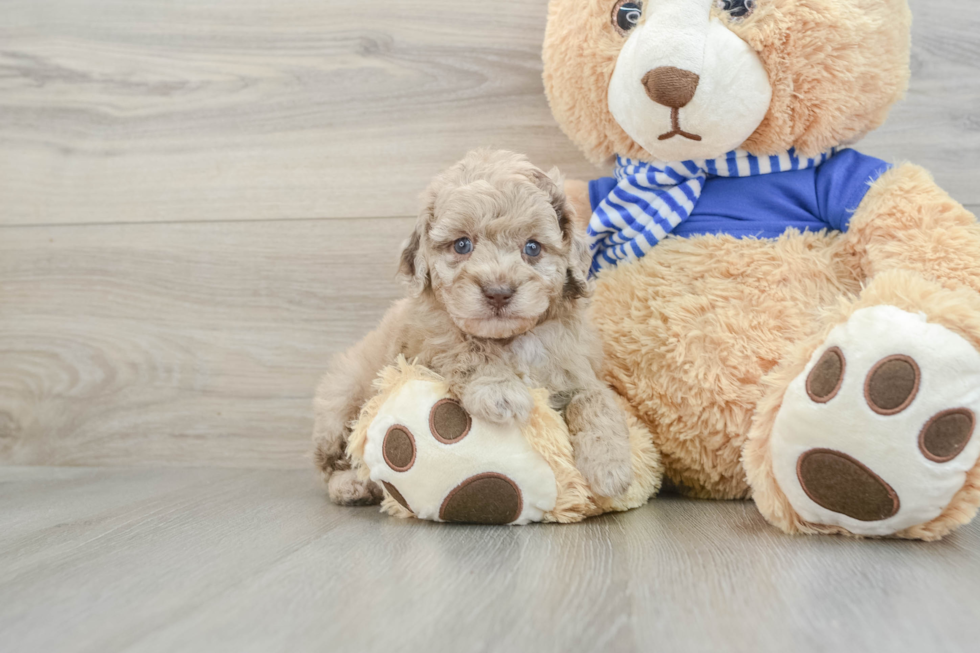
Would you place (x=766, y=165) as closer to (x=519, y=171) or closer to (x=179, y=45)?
(x=519, y=171)

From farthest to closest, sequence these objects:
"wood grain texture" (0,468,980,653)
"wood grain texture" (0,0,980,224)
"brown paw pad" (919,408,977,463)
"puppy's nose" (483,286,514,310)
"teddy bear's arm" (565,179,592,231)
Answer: "wood grain texture" (0,0,980,224) < "teddy bear's arm" (565,179,592,231) < "puppy's nose" (483,286,514,310) < "brown paw pad" (919,408,977,463) < "wood grain texture" (0,468,980,653)

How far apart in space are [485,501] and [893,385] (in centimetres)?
56

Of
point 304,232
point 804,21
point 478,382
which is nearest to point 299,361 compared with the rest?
point 304,232

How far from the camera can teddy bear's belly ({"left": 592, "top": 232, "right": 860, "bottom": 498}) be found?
1.18m

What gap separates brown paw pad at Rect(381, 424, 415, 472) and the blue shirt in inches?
24.3

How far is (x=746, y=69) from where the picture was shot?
1157 millimetres

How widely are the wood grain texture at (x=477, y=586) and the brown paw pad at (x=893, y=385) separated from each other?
187 mm

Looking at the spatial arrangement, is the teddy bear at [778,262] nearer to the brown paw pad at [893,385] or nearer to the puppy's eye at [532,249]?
the brown paw pad at [893,385]

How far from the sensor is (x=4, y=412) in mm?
1864

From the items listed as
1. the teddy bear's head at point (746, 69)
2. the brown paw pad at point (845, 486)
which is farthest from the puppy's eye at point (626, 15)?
the brown paw pad at point (845, 486)

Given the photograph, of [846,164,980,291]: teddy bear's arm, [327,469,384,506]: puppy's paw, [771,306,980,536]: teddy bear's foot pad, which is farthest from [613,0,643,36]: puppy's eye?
[327,469,384,506]: puppy's paw

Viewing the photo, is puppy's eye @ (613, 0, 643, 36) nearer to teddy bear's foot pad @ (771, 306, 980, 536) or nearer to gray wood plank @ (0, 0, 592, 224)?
gray wood plank @ (0, 0, 592, 224)

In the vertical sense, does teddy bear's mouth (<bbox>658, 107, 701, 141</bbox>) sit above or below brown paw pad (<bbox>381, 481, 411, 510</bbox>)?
above

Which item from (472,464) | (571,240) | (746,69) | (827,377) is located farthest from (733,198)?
(472,464)
